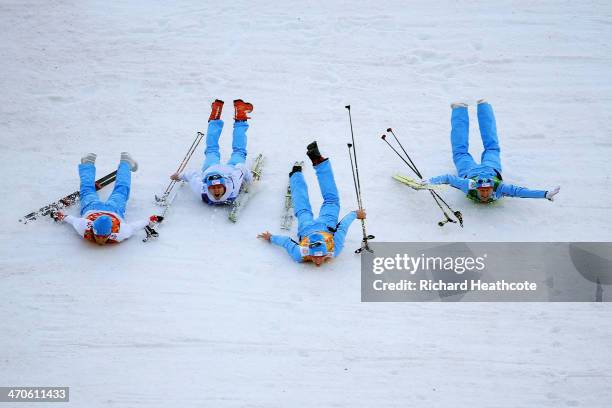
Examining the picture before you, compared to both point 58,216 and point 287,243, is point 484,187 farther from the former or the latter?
point 58,216

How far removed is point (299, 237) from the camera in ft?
21.8

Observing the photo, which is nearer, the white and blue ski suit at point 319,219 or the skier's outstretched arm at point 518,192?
the white and blue ski suit at point 319,219

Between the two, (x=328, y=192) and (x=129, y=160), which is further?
(x=129, y=160)

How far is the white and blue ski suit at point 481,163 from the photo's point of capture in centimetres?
703

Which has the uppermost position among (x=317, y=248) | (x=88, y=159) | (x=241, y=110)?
(x=241, y=110)

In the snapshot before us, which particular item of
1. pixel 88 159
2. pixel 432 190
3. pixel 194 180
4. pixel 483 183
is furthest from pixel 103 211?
pixel 483 183

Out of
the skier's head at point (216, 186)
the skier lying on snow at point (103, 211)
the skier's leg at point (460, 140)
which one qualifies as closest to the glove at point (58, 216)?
the skier lying on snow at point (103, 211)

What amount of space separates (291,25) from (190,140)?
3.09 meters

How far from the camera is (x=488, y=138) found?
7531 mm

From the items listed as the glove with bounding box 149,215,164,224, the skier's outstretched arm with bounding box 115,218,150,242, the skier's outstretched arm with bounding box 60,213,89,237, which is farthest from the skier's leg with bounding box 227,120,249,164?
the skier's outstretched arm with bounding box 60,213,89,237

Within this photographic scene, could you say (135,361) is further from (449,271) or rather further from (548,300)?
(548,300)

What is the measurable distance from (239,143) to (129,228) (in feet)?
5.80

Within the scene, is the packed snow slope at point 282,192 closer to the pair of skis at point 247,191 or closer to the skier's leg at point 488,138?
the pair of skis at point 247,191

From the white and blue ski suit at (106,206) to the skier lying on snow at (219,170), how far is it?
23.4 inches
